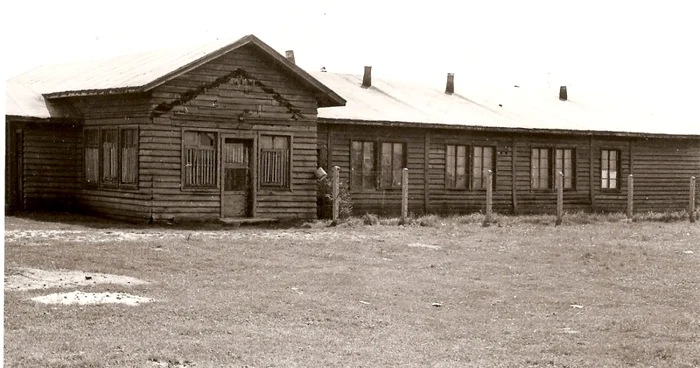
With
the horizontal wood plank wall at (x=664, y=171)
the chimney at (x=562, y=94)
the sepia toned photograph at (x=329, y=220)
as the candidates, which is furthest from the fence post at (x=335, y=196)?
the chimney at (x=562, y=94)

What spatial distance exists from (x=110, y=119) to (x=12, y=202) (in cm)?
308

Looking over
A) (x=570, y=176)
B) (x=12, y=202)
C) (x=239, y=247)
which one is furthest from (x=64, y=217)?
(x=570, y=176)

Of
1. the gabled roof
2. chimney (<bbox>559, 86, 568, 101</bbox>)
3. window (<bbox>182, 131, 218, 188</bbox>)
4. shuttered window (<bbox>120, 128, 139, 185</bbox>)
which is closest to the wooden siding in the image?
the gabled roof

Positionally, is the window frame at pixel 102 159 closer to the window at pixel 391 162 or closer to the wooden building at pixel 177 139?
the wooden building at pixel 177 139

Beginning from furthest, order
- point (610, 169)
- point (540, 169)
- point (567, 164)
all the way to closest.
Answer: point (610, 169)
point (567, 164)
point (540, 169)

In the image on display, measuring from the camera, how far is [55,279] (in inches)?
526

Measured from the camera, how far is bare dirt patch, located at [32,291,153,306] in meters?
11.7

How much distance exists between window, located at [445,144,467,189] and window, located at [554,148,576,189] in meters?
3.63

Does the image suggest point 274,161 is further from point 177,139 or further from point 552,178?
point 552,178

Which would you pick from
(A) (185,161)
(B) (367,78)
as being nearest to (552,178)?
(B) (367,78)

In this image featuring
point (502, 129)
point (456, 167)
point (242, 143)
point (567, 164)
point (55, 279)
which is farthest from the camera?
point (567, 164)

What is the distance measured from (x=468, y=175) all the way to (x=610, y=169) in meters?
5.88

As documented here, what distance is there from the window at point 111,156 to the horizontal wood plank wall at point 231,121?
27.4 inches

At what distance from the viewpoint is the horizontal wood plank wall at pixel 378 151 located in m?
27.9
